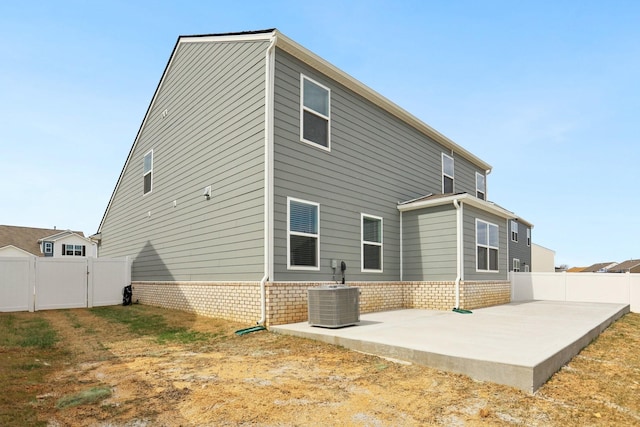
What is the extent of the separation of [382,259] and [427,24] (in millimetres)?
6671

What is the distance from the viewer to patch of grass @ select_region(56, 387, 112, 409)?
381cm

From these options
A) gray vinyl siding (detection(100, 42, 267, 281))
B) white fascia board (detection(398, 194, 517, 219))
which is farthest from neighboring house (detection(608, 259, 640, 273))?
gray vinyl siding (detection(100, 42, 267, 281))

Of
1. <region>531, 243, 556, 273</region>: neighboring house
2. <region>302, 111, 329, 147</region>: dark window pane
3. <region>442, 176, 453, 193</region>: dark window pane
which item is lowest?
<region>531, 243, 556, 273</region>: neighboring house

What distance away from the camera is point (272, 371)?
A: 4.93 meters

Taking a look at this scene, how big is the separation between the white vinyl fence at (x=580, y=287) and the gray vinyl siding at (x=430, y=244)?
6.56m

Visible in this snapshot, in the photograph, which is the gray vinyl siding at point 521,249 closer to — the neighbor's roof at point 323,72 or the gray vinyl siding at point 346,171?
the neighbor's roof at point 323,72

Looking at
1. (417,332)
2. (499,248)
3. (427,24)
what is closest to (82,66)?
(427,24)

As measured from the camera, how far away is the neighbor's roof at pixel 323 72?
28.2 ft

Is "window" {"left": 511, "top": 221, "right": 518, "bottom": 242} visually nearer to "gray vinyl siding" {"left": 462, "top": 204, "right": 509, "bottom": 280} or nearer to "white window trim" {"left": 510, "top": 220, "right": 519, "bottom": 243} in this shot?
"white window trim" {"left": 510, "top": 220, "right": 519, "bottom": 243}

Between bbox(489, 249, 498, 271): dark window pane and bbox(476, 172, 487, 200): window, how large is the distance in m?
4.60

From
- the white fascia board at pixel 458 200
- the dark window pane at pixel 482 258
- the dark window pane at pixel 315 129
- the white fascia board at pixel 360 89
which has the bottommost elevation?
the dark window pane at pixel 482 258

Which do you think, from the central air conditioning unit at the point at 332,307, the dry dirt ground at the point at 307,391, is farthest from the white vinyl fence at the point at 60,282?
the central air conditioning unit at the point at 332,307

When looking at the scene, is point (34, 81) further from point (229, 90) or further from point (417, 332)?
point (417, 332)

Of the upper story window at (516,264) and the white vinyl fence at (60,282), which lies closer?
the white vinyl fence at (60,282)
